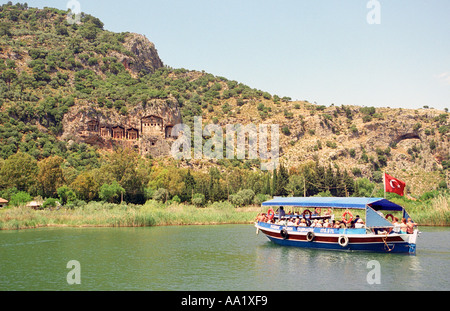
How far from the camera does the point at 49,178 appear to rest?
7231 cm

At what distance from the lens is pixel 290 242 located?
3762 cm

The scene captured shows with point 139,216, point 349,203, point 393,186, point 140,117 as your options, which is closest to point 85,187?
point 139,216

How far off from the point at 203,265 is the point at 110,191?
4569 centimetres

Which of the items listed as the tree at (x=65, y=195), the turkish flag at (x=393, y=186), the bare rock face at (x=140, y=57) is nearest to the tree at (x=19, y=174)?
the tree at (x=65, y=195)

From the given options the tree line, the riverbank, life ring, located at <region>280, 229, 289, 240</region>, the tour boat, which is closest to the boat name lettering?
the tour boat

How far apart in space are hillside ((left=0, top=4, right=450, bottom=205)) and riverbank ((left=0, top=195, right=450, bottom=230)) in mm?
25147

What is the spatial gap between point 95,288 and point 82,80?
402 feet

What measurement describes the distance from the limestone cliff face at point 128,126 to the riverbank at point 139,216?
5291 cm

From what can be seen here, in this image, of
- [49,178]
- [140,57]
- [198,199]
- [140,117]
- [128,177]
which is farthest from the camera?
[140,57]

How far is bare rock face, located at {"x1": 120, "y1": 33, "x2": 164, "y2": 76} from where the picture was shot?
16338cm

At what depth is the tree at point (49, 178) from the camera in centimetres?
7194

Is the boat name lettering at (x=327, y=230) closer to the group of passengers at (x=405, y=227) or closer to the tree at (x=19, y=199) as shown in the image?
the group of passengers at (x=405, y=227)

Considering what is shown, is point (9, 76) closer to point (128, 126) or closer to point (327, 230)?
point (128, 126)

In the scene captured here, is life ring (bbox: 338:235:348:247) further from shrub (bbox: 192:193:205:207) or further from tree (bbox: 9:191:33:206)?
tree (bbox: 9:191:33:206)
